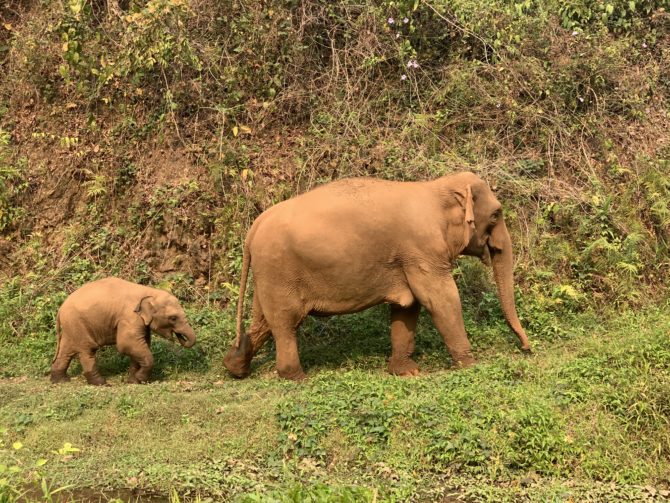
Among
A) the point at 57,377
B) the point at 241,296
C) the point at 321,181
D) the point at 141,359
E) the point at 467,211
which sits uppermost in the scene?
the point at 467,211

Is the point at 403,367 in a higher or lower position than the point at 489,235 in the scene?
lower

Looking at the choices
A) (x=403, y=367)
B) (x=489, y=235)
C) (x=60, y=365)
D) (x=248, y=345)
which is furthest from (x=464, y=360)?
(x=60, y=365)

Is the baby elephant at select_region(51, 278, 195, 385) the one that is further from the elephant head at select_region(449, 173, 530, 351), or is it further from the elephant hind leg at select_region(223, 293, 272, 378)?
the elephant head at select_region(449, 173, 530, 351)

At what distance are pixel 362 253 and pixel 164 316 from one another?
2189 millimetres

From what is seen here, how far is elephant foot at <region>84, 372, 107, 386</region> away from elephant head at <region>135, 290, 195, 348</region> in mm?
715

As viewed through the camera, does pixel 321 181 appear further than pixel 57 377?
Yes

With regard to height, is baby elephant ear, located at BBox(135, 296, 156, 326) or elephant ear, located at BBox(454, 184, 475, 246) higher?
elephant ear, located at BBox(454, 184, 475, 246)

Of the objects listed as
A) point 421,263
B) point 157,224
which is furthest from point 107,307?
point 421,263

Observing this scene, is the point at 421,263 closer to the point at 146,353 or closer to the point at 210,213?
the point at 146,353

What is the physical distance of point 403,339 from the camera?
772 centimetres

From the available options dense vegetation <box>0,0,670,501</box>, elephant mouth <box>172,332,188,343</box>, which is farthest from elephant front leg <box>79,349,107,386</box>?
elephant mouth <box>172,332,188,343</box>

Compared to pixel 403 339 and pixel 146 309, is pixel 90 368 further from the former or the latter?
pixel 403 339

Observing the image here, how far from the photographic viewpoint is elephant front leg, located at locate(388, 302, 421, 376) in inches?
303

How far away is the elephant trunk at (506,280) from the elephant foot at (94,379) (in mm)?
4173
